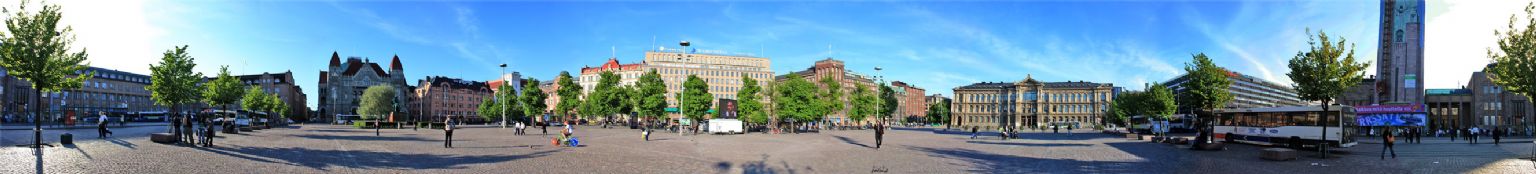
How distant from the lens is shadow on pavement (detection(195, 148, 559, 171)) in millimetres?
18312

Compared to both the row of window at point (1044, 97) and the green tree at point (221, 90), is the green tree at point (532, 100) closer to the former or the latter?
the green tree at point (221, 90)

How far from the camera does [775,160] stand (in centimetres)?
2311

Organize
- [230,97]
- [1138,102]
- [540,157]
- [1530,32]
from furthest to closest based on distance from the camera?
[1138,102] → [230,97] → [1530,32] → [540,157]

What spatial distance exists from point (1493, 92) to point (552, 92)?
567 feet

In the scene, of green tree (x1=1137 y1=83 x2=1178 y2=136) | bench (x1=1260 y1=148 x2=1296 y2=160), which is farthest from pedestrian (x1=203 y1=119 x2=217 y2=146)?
green tree (x1=1137 y1=83 x2=1178 y2=136)

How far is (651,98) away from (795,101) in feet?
60.6

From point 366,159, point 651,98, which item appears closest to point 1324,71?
point 366,159

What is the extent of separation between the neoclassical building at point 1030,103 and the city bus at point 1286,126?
125 m

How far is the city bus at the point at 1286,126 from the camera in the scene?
108 ft

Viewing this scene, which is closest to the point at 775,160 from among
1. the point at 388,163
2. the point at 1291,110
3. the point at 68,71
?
the point at 388,163

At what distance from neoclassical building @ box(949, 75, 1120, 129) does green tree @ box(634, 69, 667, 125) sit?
93.6 metres

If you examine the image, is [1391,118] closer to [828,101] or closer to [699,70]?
[828,101]

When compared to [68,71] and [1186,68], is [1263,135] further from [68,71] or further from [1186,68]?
[68,71]

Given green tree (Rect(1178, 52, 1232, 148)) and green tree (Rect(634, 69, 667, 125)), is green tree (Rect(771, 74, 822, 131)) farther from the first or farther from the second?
green tree (Rect(1178, 52, 1232, 148))
